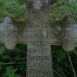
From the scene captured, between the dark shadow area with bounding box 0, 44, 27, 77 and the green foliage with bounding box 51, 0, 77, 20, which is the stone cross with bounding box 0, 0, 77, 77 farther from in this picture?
the green foliage with bounding box 51, 0, 77, 20

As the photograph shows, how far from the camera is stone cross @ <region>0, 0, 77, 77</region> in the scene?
14.0 ft

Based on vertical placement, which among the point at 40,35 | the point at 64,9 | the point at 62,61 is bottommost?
the point at 62,61

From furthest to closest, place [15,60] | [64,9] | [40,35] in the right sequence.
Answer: [64,9]
[15,60]
[40,35]

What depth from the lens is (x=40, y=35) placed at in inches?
171

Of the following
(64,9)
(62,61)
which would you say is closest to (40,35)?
(62,61)

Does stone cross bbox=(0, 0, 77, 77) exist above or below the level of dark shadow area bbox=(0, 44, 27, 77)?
above

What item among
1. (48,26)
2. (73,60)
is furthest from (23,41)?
(73,60)

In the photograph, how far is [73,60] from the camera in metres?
4.99

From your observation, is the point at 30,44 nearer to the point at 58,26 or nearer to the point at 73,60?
the point at 58,26

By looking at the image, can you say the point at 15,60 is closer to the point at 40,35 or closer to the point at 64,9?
the point at 40,35

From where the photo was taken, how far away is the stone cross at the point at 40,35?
4281mm

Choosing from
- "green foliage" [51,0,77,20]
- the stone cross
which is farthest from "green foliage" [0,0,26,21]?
the stone cross

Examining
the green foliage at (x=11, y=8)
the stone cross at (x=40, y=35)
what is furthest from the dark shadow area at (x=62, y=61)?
the green foliage at (x=11, y=8)

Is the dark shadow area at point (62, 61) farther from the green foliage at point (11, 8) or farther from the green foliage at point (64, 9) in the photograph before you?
the green foliage at point (11, 8)
